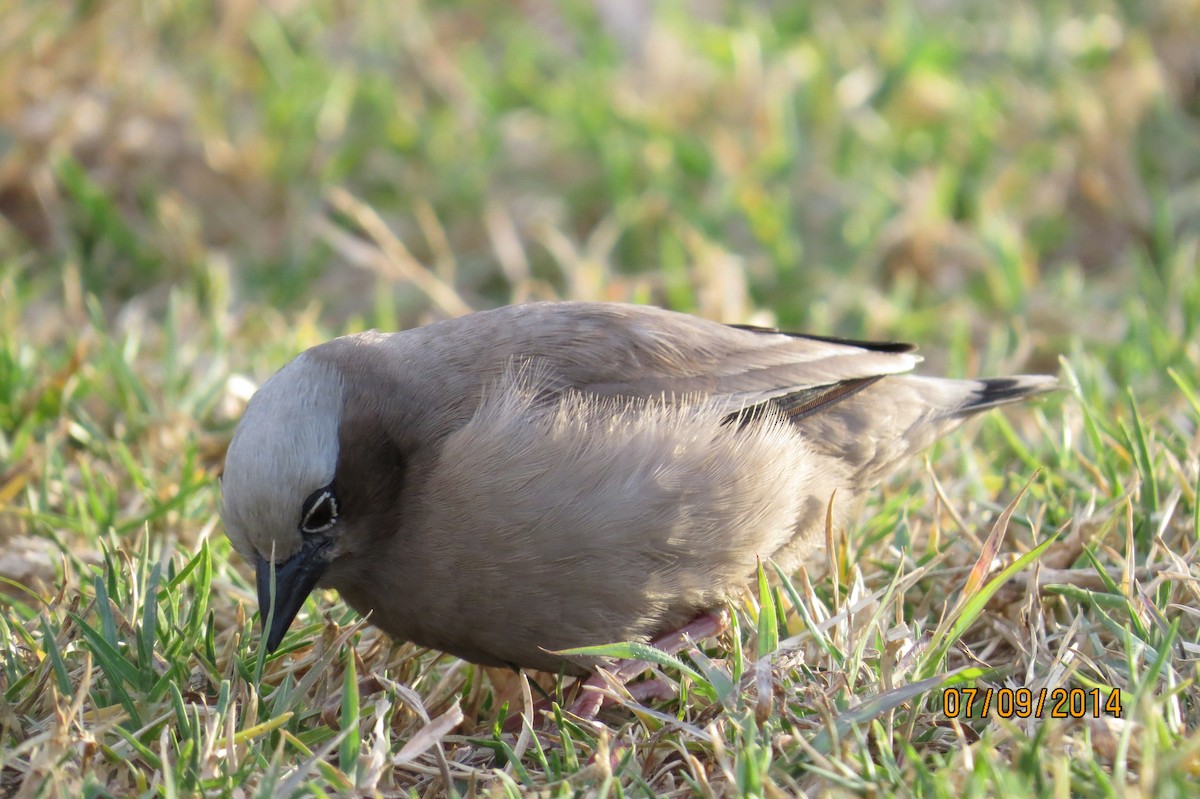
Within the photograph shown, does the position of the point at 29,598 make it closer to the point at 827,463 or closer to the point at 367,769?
the point at 367,769

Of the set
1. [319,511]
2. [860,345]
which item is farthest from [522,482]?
[860,345]

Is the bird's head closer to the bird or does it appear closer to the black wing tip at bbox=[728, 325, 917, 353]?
the bird

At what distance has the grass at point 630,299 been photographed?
3318 mm

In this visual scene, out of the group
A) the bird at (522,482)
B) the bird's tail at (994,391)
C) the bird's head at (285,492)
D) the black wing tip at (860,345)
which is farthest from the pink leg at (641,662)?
the bird's tail at (994,391)

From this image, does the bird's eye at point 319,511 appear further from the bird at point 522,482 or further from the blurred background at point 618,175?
the blurred background at point 618,175

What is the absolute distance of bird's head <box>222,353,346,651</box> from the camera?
3.63 metres

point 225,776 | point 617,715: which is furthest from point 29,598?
point 617,715

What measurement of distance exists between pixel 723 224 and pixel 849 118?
1.16m

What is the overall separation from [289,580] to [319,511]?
219mm

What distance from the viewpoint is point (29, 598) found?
4.39 metres
